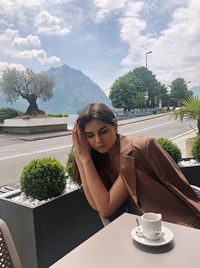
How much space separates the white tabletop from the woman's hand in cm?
64

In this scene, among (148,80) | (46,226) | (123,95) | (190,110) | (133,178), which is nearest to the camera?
(133,178)

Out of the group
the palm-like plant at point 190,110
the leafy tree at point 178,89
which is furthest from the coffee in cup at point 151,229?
the leafy tree at point 178,89

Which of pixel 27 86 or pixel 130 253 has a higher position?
pixel 27 86

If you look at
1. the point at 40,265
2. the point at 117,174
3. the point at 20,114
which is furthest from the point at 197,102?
the point at 20,114

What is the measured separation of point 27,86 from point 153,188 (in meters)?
23.5

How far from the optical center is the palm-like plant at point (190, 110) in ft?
16.5

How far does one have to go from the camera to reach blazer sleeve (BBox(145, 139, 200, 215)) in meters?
1.68

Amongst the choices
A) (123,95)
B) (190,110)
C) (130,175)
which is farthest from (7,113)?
(123,95)

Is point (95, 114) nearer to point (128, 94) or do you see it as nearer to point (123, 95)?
point (123, 95)

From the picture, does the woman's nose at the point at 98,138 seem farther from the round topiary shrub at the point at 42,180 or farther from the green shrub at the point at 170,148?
the green shrub at the point at 170,148

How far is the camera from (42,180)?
8.25ft

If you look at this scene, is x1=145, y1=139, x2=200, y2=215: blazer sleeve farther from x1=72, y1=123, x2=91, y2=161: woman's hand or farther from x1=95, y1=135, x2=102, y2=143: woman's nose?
x1=72, y1=123, x2=91, y2=161: woman's hand

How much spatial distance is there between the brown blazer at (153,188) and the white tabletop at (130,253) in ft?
1.04

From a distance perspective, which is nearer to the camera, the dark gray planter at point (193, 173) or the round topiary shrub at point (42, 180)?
the round topiary shrub at point (42, 180)
